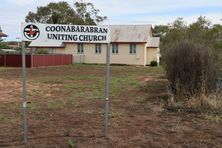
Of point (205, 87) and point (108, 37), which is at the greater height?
point (108, 37)

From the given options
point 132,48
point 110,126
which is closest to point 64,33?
point 110,126

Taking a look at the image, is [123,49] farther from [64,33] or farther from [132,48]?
[64,33]

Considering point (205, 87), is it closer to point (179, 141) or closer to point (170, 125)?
point (170, 125)

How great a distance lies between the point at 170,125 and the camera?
6.62 metres

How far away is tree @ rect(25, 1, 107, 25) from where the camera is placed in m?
57.2

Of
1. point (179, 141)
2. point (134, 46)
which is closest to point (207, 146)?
point (179, 141)

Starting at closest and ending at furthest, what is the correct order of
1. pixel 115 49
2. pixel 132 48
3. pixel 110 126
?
pixel 110 126, pixel 132 48, pixel 115 49

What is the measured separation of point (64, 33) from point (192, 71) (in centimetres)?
522

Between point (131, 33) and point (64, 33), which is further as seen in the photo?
point (131, 33)

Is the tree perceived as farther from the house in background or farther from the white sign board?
the white sign board

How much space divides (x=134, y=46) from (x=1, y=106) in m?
29.7

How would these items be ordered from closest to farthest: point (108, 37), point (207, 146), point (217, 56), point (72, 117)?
1. point (207, 146)
2. point (108, 37)
3. point (72, 117)
4. point (217, 56)

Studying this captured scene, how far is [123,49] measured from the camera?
125 feet

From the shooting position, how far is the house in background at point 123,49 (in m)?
37.6
